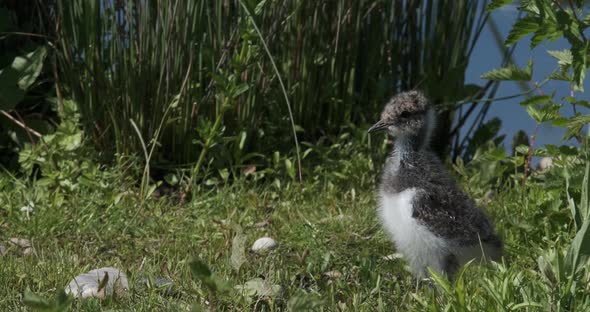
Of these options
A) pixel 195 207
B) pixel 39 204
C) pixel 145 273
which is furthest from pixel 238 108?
pixel 145 273

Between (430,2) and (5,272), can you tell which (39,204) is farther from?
(430,2)

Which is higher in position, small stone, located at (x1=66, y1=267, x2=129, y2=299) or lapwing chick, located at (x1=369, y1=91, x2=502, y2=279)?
lapwing chick, located at (x1=369, y1=91, x2=502, y2=279)

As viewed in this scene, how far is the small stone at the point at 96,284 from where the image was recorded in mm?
4051

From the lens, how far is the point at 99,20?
600 centimetres

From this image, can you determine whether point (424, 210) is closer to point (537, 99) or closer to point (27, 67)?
point (537, 99)

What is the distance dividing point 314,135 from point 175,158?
999 millimetres

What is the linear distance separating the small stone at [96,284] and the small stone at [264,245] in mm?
830

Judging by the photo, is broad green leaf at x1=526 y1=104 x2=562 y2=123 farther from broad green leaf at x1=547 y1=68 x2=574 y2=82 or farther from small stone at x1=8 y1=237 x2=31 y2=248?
small stone at x1=8 y1=237 x2=31 y2=248

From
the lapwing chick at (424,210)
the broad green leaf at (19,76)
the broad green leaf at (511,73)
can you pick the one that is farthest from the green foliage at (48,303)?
the broad green leaf at (19,76)

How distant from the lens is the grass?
13.0ft

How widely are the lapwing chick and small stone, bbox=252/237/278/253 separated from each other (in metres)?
0.69

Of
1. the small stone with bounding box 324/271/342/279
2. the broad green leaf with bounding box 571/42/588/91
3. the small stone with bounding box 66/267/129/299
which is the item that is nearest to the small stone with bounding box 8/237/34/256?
the small stone with bounding box 66/267/129/299

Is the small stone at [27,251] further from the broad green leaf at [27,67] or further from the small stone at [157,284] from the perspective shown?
the broad green leaf at [27,67]

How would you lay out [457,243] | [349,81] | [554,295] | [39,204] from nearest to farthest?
[554,295]
[457,243]
[39,204]
[349,81]
